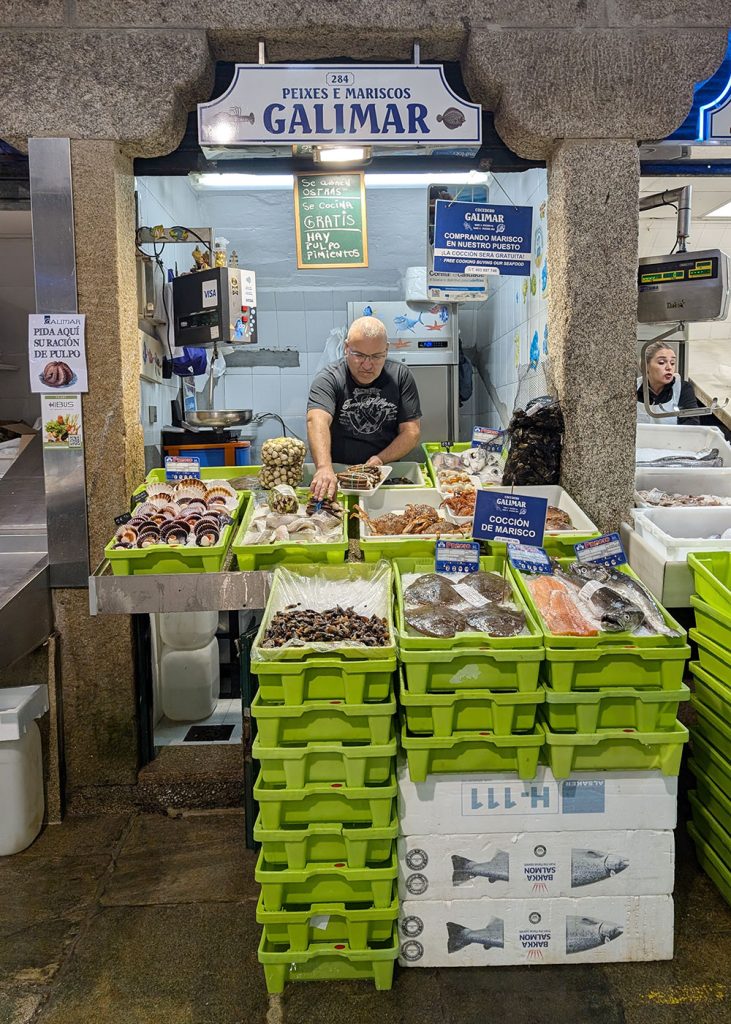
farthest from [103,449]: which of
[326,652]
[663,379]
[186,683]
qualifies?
[663,379]

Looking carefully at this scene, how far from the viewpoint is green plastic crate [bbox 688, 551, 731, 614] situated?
2557 mm

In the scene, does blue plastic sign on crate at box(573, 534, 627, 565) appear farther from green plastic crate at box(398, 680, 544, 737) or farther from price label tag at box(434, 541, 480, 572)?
green plastic crate at box(398, 680, 544, 737)

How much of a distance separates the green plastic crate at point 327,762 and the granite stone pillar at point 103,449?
1.36 meters

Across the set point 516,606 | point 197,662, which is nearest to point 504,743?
point 516,606

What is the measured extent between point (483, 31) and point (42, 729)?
3526 millimetres

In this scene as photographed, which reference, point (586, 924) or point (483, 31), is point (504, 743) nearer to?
point (586, 924)

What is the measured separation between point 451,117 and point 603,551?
6.39ft

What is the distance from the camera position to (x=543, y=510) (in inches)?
105

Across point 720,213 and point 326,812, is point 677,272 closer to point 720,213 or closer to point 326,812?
point 326,812

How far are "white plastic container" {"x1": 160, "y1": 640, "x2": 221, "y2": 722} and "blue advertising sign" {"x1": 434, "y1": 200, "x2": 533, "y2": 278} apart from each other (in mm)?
2287

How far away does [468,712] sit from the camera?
228 cm

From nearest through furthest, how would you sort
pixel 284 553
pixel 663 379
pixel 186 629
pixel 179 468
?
pixel 284 553
pixel 179 468
pixel 186 629
pixel 663 379

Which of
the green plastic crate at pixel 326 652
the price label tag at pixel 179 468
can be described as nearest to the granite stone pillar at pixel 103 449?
the price label tag at pixel 179 468

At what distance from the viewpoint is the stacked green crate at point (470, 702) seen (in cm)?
221
